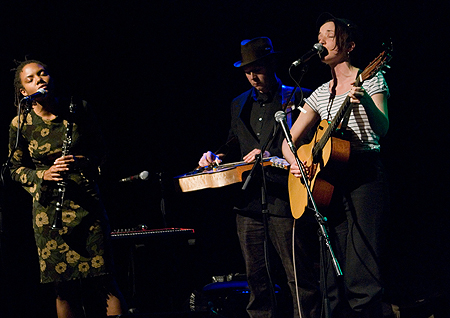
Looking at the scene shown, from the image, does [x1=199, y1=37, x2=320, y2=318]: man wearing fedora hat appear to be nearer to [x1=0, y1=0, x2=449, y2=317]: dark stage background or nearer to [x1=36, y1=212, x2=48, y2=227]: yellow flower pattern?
[x1=0, y1=0, x2=449, y2=317]: dark stage background

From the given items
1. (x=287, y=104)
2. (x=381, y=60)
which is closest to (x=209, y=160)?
(x=287, y=104)

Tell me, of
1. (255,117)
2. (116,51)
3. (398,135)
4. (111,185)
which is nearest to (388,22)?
(398,135)

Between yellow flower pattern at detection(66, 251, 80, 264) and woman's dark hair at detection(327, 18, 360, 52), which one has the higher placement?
woman's dark hair at detection(327, 18, 360, 52)

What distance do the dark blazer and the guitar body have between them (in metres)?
0.15

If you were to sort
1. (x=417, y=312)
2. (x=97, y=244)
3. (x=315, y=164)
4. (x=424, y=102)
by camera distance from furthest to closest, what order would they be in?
1. (x=424, y=102)
2. (x=417, y=312)
3. (x=97, y=244)
4. (x=315, y=164)

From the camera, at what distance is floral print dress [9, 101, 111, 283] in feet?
11.2

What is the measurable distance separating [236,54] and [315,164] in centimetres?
284

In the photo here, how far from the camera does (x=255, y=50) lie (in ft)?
12.9

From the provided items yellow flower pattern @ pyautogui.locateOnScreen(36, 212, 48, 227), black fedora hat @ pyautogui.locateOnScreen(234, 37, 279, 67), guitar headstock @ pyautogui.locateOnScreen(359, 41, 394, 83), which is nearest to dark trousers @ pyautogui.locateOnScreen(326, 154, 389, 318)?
guitar headstock @ pyautogui.locateOnScreen(359, 41, 394, 83)

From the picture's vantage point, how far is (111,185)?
555 centimetres

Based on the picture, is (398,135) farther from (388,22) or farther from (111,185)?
(111,185)

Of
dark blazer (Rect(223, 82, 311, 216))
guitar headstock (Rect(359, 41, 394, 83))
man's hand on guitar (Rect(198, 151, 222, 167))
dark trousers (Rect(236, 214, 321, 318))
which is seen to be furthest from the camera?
man's hand on guitar (Rect(198, 151, 222, 167))

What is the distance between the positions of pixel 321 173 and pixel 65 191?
1.98 meters

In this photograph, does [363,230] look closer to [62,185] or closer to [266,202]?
[266,202]
